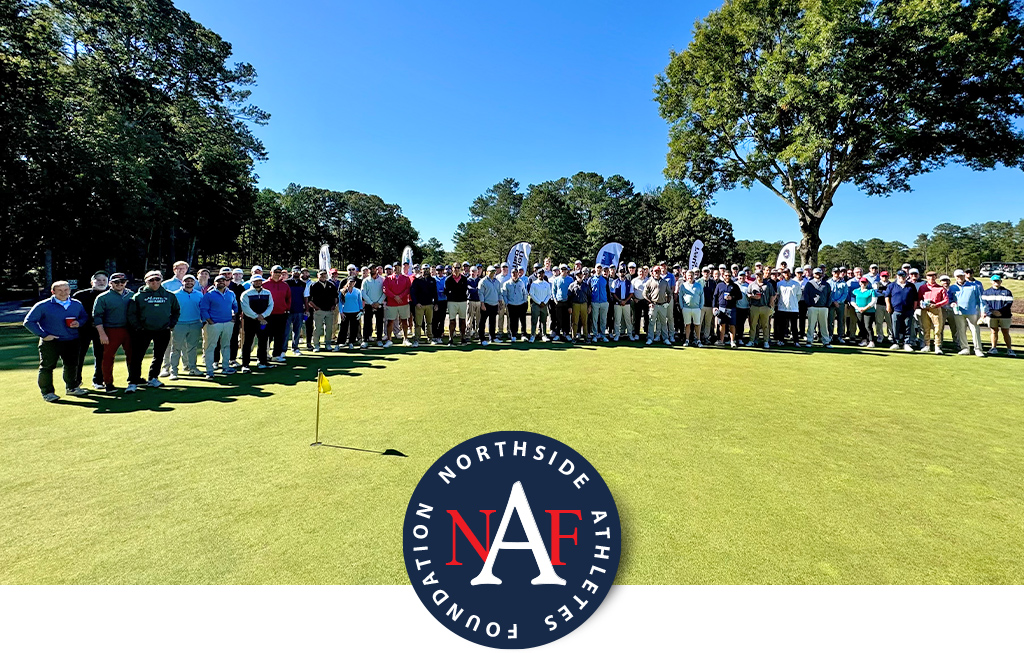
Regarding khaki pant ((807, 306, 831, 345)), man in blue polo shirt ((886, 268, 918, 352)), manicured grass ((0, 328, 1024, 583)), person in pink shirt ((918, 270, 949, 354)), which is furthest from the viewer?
khaki pant ((807, 306, 831, 345))

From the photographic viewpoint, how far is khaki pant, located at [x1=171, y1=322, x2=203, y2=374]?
8.20 metres

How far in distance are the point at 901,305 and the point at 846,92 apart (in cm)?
1016

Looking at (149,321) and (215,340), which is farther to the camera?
(215,340)

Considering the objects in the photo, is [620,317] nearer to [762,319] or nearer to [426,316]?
[762,319]

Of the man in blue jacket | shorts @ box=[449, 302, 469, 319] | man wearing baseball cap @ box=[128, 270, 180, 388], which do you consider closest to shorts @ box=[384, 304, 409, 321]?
shorts @ box=[449, 302, 469, 319]

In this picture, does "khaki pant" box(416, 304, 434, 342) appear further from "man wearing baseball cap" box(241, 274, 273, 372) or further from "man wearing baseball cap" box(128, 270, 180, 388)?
"man wearing baseball cap" box(128, 270, 180, 388)

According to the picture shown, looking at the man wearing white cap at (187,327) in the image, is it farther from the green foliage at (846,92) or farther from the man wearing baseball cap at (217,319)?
the green foliage at (846,92)

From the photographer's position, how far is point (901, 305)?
11984 mm

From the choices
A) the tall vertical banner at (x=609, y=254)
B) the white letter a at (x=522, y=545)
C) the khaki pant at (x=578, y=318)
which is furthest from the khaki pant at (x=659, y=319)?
the white letter a at (x=522, y=545)

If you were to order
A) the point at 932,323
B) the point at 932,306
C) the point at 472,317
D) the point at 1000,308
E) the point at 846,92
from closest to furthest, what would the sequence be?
the point at 1000,308 → the point at 932,306 → the point at 932,323 → the point at 472,317 → the point at 846,92

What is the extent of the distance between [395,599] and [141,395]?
21.9 ft

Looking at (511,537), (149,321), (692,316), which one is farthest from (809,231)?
(149,321)

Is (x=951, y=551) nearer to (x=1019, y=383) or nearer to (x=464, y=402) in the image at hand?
(x=464, y=402)

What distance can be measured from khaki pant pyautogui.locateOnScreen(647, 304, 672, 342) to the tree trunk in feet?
46.6
